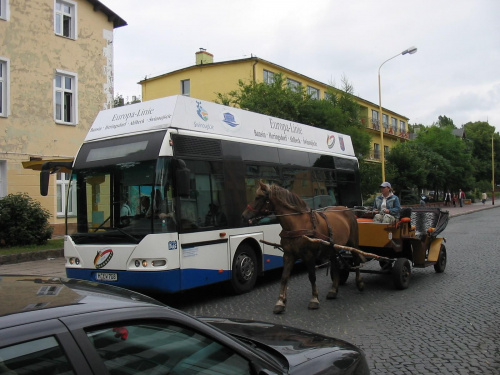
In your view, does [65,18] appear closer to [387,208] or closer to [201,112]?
[201,112]

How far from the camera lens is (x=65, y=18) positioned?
20875 mm

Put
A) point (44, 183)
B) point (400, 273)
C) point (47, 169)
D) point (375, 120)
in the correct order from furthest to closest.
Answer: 1. point (375, 120)
2. point (400, 273)
3. point (47, 169)
4. point (44, 183)

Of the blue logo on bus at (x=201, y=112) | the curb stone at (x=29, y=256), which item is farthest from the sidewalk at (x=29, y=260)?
the blue logo on bus at (x=201, y=112)

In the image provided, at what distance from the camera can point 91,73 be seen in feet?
70.4

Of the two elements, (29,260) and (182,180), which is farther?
(29,260)

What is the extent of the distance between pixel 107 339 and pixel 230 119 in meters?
7.59

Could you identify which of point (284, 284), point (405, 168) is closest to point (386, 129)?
point (405, 168)

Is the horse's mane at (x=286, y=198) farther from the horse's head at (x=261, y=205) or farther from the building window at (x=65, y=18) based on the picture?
the building window at (x=65, y=18)

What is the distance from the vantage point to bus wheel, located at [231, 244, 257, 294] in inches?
343

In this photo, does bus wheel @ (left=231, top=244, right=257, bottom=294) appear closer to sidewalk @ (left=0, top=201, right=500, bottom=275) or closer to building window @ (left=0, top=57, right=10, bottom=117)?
sidewalk @ (left=0, top=201, right=500, bottom=275)

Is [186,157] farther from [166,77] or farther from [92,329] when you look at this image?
[166,77]

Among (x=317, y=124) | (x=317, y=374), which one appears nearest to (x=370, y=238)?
(x=317, y=374)

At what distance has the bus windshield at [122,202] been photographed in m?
7.24

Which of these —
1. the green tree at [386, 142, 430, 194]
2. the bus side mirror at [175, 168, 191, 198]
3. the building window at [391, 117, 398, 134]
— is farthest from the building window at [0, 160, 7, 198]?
the building window at [391, 117, 398, 134]
